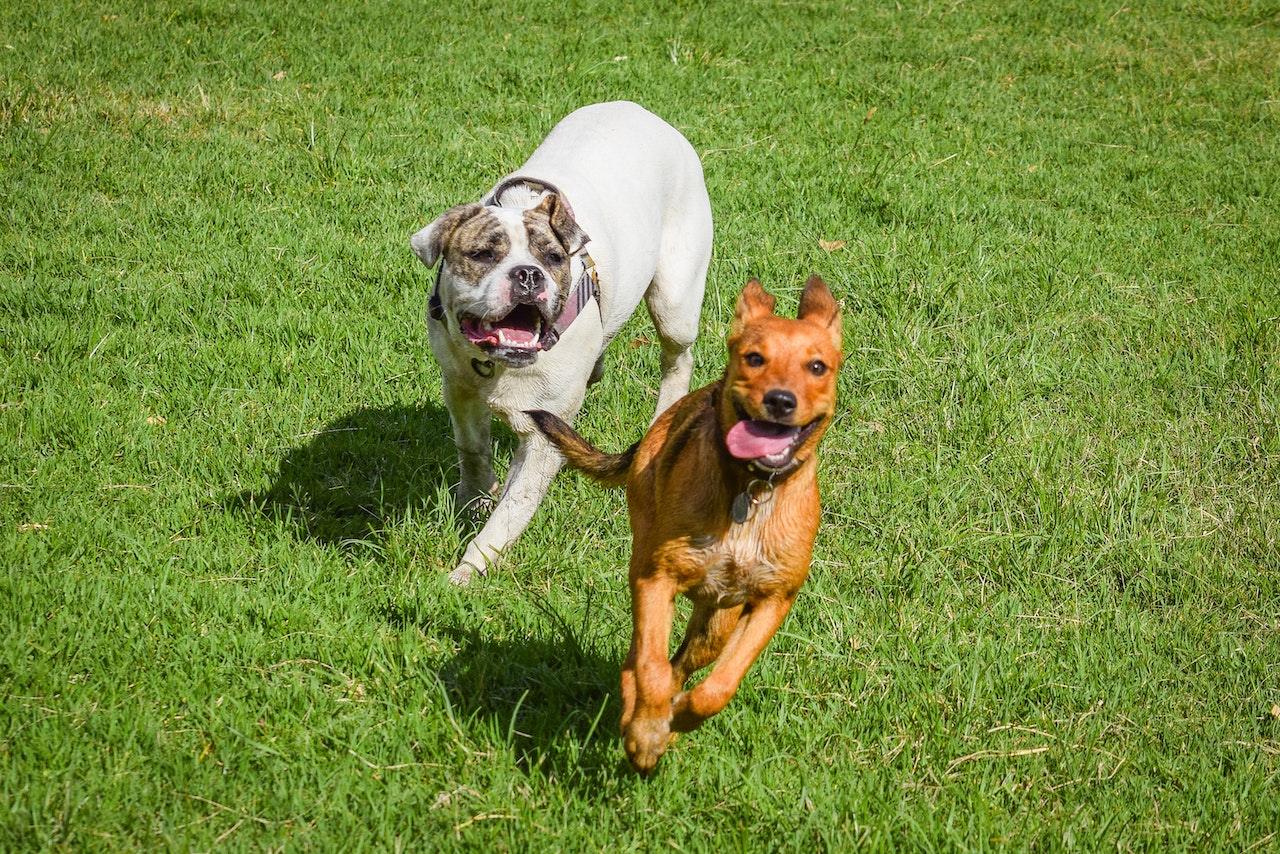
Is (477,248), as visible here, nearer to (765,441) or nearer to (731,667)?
(765,441)

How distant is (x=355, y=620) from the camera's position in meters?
4.40

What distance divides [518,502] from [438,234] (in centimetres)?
118

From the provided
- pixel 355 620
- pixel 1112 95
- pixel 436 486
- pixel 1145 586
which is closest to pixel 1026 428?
pixel 1145 586

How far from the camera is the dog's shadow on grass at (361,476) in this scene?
519 cm

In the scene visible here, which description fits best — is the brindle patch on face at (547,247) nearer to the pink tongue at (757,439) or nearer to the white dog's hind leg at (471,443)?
the white dog's hind leg at (471,443)

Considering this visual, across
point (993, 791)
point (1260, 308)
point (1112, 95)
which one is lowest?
point (993, 791)

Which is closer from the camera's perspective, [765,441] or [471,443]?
[765,441]

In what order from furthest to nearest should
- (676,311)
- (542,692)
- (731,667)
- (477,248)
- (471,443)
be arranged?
(676,311) < (471,443) < (477,248) < (542,692) < (731,667)

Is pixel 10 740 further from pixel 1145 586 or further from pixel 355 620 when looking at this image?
pixel 1145 586

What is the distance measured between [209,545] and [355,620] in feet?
2.61

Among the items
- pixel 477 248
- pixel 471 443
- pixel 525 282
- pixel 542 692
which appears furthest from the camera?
pixel 471 443

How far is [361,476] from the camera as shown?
222 inches

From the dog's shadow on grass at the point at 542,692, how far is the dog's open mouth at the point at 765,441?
3.24 feet

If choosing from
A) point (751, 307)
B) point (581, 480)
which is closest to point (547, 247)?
point (581, 480)
